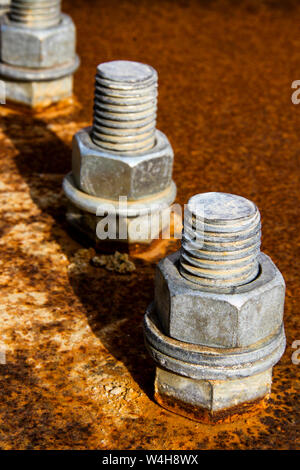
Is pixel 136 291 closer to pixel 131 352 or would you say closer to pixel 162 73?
pixel 131 352

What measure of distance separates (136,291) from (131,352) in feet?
1.37

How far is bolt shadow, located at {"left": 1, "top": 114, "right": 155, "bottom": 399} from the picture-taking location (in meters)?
3.06

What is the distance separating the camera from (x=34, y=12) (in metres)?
4.98

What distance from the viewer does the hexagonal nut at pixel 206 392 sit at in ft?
8.76

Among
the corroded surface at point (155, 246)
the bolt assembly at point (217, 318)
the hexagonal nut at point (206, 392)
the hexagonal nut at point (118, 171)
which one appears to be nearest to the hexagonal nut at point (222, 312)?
the bolt assembly at point (217, 318)

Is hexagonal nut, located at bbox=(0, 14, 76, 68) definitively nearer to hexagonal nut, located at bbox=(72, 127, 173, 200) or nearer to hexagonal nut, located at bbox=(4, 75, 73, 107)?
hexagonal nut, located at bbox=(4, 75, 73, 107)

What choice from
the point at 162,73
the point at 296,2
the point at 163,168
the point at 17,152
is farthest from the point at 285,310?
the point at 296,2

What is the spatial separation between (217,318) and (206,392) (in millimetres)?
A: 246

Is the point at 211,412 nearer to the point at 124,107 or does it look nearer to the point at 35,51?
the point at 124,107

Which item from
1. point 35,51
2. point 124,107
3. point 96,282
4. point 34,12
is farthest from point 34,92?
point 96,282

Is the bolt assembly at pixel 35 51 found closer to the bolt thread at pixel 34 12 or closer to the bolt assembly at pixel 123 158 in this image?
the bolt thread at pixel 34 12

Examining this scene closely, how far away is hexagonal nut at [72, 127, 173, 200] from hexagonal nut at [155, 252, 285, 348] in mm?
937

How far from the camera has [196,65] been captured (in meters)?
5.86

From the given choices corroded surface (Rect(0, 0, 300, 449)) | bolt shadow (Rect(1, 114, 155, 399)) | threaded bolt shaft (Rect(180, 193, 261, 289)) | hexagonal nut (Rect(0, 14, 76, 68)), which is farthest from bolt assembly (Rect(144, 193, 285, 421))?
hexagonal nut (Rect(0, 14, 76, 68))
